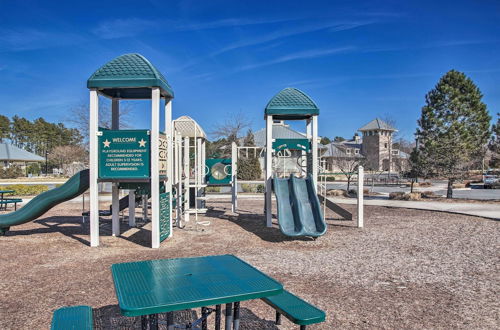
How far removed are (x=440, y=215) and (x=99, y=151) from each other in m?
11.1

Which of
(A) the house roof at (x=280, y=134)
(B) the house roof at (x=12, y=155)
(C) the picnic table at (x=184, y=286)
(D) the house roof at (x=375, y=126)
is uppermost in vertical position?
(D) the house roof at (x=375, y=126)

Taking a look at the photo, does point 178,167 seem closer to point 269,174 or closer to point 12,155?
point 269,174

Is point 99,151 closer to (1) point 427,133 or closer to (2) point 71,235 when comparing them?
(2) point 71,235

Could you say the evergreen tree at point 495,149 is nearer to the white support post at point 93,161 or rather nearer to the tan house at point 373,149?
the white support post at point 93,161

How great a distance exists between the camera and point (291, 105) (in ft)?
35.8

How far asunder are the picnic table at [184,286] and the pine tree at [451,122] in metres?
19.9

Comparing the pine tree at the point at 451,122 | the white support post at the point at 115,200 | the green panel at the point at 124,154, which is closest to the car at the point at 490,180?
the pine tree at the point at 451,122

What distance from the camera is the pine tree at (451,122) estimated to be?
20.8m

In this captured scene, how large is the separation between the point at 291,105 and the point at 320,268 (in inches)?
220

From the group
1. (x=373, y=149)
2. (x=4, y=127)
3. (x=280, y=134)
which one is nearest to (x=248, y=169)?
(x=280, y=134)

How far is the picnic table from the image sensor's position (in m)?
2.55

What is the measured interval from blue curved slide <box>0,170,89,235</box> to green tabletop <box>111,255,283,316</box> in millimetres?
5795

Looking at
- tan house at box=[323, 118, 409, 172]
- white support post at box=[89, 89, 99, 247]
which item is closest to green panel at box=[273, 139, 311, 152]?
white support post at box=[89, 89, 99, 247]

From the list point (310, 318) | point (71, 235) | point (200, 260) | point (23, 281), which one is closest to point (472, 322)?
point (310, 318)
